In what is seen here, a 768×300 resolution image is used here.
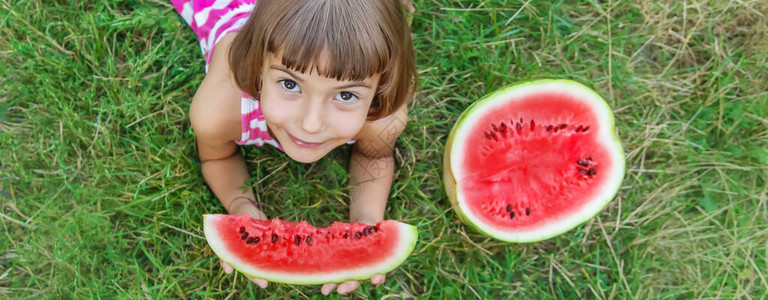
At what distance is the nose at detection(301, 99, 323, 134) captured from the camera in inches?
57.9

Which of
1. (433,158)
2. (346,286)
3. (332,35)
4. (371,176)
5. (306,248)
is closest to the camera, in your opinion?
(332,35)

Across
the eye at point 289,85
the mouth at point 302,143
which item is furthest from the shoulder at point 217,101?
the eye at point 289,85

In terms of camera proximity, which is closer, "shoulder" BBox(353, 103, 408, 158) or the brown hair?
the brown hair

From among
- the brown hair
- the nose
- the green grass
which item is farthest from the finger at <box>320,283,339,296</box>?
the brown hair

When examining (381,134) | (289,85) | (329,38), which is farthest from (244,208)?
(329,38)

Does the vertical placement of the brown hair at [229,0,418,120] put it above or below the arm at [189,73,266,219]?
above

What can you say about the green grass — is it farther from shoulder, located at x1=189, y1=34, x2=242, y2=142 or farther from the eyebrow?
the eyebrow

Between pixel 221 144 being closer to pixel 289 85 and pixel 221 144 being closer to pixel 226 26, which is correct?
pixel 226 26

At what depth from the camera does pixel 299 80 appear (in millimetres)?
1464

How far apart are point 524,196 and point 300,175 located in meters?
0.83

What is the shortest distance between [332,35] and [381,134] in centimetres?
71

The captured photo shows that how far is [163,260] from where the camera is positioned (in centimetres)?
219

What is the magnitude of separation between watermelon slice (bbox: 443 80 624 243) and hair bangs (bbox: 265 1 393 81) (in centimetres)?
Result: 67

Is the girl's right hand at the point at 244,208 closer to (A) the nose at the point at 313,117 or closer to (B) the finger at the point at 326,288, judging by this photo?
(B) the finger at the point at 326,288
